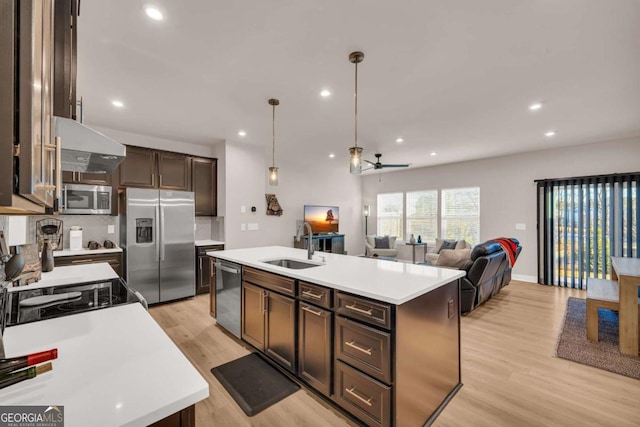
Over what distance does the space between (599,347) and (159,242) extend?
5.51 metres

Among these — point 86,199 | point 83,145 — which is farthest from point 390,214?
point 83,145

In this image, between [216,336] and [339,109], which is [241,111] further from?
[216,336]

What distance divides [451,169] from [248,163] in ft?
15.9

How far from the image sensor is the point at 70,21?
3.90 ft

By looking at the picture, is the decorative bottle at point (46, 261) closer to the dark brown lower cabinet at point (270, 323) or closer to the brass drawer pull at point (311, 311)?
the dark brown lower cabinet at point (270, 323)

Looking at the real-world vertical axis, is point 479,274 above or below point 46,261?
below

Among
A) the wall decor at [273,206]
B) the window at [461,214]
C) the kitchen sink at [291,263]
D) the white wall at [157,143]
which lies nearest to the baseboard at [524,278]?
the window at [461,214]

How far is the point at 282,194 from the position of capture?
21.2ft

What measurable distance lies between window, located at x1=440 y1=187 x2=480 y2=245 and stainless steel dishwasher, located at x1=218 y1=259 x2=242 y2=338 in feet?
18.6

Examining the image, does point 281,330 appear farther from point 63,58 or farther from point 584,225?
point 584,225

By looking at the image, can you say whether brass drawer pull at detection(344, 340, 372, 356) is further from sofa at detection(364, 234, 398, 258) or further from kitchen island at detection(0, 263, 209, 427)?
sofa at detection(364, 234, 398, 258)

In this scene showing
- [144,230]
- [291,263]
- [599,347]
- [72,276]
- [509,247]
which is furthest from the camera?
[509,247]

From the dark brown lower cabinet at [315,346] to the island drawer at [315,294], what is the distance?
0.15 feet

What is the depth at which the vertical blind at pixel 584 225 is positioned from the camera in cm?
466
